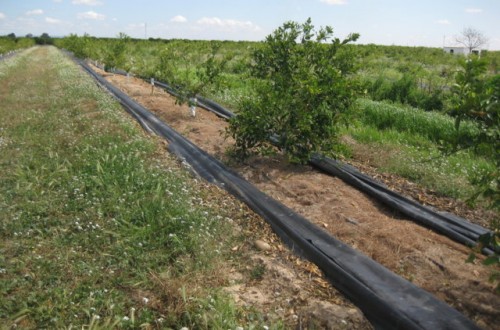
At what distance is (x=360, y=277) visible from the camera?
11.6ft

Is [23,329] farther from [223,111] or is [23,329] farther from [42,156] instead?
[223,111]

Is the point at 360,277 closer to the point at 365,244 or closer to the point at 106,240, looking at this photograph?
the point at 365,244

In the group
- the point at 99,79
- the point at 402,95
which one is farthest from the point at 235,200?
the point at 99,79

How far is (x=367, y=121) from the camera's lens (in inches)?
404

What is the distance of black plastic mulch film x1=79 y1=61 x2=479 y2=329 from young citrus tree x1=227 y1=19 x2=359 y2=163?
1157 mm

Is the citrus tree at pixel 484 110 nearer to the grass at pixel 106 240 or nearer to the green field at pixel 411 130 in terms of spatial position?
the green field at pixel 411 130

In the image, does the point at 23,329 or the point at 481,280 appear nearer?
the point at 23,329

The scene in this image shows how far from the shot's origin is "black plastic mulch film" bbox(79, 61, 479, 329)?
3.02m

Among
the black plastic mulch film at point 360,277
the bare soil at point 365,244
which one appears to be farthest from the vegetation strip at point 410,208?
the black plastic mulch film at point 360,277

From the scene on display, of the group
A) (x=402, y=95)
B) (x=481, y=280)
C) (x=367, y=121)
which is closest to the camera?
(x=481, y=280)

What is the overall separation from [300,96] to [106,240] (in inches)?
138

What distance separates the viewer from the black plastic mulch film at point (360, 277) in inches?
119

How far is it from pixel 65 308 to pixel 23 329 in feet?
0.99

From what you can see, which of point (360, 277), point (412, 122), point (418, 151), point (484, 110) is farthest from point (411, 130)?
point (484, 110)
